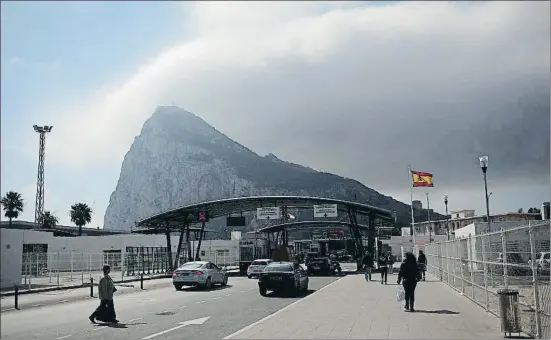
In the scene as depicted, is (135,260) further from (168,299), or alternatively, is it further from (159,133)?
(159,133)

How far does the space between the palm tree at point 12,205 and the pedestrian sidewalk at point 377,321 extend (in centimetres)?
8454

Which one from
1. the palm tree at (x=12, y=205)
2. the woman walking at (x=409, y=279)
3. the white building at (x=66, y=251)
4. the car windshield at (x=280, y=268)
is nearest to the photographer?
the woman walking at (x=409, y=279)

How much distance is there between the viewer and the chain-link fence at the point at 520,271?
34.3 feet

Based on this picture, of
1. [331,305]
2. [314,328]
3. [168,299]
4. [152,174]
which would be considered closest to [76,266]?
[168,299]

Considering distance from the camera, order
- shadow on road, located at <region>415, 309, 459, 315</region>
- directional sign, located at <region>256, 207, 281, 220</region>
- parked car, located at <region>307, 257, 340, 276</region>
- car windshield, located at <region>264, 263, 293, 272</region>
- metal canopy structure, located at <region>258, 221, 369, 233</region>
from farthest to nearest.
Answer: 1. metal canopy structure, located at <region>258, 221, 369, 233</region>
2. directional sign, located at <region>256, 207, 281, 220</region>
3. parked car, located at <region>307, 257, 340, 276</region>
4. car windshield, located at <region>264, 263, 293, 272</region>
5. shadow on road, located at <region>415, 309, 459, 315</region>

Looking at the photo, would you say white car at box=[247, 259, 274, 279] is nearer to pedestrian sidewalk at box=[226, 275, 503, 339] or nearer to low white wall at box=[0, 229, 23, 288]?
low white wall at box=[0, 229, 23, 288]

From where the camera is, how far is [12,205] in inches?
3595

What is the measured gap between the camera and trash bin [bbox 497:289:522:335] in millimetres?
10977

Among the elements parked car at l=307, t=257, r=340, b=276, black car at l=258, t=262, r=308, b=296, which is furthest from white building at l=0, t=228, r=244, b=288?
parked car at l=307, t=257, r=340, b=276

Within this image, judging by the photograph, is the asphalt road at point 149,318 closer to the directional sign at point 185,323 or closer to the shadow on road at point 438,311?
the directional sign at point 185,323

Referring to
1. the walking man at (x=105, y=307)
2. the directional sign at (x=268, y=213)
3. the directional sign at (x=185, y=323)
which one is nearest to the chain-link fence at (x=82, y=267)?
the directional sign at (x=268, y=213)

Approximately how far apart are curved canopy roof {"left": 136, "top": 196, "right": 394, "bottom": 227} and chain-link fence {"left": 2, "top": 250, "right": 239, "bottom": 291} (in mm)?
4001

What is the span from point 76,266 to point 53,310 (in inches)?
1284

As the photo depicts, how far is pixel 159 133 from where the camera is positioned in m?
198
